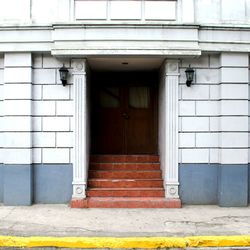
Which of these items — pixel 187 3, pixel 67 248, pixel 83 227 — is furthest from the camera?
pixel 187 3

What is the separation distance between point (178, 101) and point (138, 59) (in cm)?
146

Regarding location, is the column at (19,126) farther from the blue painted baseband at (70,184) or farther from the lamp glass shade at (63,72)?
the lamp glass shade at (63,72)

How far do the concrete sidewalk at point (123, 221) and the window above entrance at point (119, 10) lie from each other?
15.4 feet

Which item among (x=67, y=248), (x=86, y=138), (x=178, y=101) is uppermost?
(x=178, y=101)

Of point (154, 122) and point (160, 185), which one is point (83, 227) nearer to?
point (160, 185)

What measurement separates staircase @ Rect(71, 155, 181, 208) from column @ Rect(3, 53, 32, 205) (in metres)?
1.39

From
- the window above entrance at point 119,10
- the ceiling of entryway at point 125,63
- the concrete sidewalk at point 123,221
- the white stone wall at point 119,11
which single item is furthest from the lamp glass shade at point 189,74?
the concrete sidewalk at point 123,221

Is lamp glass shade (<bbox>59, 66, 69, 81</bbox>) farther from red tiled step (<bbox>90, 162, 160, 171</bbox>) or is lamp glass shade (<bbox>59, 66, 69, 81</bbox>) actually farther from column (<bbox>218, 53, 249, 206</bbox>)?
column (<bbox>218, 53, 249, 206</bbox>)

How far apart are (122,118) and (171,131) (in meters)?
2.26

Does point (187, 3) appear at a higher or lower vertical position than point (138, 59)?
higher

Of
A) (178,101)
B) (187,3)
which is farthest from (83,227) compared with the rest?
(187,3)

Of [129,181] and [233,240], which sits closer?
[233,240]

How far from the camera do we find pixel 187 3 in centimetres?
848

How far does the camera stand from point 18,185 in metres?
8.53
